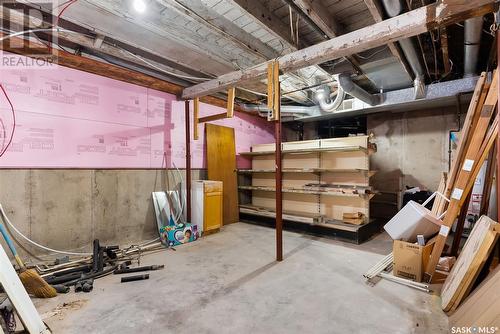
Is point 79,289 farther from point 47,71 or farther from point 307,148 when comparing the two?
point 307,148

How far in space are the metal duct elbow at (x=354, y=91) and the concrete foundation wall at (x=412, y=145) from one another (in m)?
1.30

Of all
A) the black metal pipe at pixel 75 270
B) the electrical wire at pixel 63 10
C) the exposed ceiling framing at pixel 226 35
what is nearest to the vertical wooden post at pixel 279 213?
the exposed ceiling framing at pixel 226 35

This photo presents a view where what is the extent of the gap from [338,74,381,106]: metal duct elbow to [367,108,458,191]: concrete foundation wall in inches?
51.4

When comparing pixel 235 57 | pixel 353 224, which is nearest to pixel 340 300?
pixel 353 224

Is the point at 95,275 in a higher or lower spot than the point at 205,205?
lower

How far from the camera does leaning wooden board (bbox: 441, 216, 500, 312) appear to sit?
180cm

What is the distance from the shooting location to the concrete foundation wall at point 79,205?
2855 millimetres

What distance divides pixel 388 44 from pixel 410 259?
7.63 feet

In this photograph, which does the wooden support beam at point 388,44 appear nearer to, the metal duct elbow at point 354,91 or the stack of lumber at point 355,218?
the metal duct elbow at point 354,91

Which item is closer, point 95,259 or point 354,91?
point 95,259

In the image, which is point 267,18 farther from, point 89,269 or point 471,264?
point 89,269

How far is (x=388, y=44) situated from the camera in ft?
8.63

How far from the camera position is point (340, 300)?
7.11 ft

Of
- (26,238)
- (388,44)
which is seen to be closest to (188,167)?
(26,238)
